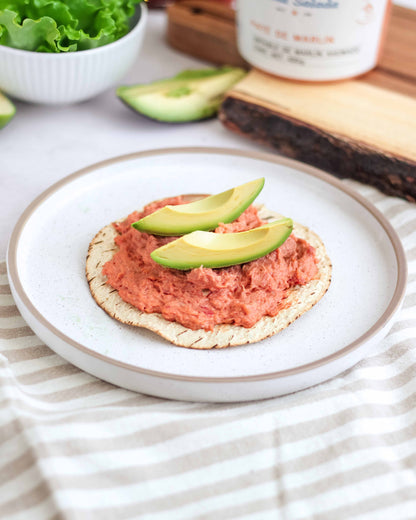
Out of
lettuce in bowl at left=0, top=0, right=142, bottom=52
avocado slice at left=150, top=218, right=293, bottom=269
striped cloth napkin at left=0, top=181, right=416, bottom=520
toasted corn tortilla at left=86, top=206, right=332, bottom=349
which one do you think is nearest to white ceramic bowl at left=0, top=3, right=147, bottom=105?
lettuce in bowl at left=0, top=0, right=142, bottom=52

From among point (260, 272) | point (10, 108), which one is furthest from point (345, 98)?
point (10, 108)

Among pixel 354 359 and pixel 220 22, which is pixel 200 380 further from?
pixel 220 22

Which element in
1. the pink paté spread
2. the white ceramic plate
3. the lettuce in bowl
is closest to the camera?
the white ceramic plate

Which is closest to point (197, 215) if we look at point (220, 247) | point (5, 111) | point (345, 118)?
point (220, 247)

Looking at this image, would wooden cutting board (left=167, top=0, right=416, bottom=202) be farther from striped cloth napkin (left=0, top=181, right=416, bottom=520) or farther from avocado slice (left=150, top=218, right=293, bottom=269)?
striped cloth napkin (left=0, top=181, right=416, bottom=520)

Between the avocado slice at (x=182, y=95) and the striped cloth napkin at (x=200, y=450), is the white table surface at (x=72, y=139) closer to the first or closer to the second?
the avocado slice at (x=182, y=95)

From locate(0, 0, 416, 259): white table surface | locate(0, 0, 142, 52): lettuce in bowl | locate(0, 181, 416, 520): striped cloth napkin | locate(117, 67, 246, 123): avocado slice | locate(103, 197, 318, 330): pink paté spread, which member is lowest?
locate(0, 181, 416, 520): striped cloth napkin
